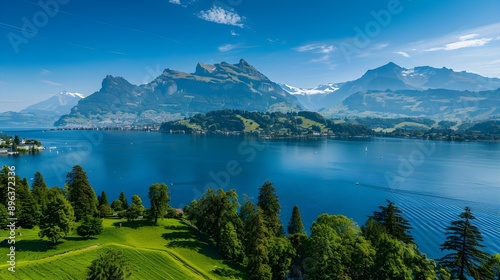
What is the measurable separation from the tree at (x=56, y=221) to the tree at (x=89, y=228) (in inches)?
104

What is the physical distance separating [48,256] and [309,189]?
317 feet

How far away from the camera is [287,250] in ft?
161

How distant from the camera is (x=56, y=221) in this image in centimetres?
4619

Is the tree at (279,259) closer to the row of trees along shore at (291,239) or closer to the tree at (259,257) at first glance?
the row of trees along shore at (291,239)

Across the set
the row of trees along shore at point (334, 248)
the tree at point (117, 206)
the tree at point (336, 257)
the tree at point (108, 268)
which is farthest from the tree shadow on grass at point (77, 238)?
the tree at point (336, 257)

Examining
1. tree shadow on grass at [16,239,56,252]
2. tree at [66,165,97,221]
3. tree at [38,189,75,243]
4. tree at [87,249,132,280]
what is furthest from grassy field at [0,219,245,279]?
tree at [87,249,132,280]

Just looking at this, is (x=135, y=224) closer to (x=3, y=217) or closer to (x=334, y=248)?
(x=3, y=217)

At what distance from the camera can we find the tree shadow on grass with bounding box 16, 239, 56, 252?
43.2 m

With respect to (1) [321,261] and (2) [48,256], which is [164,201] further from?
(1) [321,261]

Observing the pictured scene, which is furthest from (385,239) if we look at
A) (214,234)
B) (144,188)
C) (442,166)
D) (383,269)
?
(442,166)

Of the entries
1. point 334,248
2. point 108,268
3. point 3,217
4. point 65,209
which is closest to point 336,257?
point 334,248

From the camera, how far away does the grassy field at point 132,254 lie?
37781 millimetres

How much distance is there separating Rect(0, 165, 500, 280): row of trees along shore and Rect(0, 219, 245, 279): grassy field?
227 cm

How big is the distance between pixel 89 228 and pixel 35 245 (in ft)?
25.1
